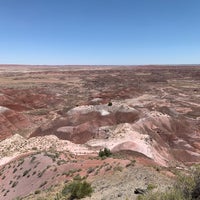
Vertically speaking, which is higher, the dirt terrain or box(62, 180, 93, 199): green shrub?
box(62, 180, 93, 199): green shrub

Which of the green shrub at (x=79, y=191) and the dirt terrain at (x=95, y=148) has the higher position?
the green shrub at (x=79, y=191)

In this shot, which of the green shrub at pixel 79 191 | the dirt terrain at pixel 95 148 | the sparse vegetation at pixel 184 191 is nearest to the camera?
the sparse vegetation at pixel 184 191

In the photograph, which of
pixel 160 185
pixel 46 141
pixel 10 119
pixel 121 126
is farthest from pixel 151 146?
pixel 10 119

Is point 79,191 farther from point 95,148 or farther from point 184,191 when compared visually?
point 95,148

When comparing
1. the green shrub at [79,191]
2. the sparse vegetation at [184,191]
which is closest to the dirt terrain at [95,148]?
the green shrub at [79,191]

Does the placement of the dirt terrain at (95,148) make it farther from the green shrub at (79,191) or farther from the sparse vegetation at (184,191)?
the sparse vegetation at (184,191)

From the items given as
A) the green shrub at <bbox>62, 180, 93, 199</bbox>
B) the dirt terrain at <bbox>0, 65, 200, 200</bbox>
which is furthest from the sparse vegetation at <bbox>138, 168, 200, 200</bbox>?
the green shrub at <bbox>62, 180, 93, 199</bbox>

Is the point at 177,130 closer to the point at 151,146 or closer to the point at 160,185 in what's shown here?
the point at 151,146

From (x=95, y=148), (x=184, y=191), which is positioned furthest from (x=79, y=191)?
(x=95, y=148)

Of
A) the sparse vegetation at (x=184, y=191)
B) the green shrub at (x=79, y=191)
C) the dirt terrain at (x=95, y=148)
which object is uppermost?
the sparse vegetation at (x=184, y=191)

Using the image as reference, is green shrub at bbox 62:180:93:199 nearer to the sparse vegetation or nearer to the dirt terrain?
the dirt terrain

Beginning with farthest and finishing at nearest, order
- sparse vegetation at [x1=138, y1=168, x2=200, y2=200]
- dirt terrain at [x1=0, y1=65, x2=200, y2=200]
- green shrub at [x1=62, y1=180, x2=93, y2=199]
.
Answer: dirt terrain at [x1=0, y1=65, x2=200, y2=200]
green shrub at [x1=62, y1=180, x2=93, y2=199]
sparse vegetation at [x1=138, y1=168, x2=200, y2=200]

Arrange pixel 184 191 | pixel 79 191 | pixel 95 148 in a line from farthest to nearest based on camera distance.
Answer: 1. pixel 95 148
2. pixel 79 191
3. pixel 184 191
